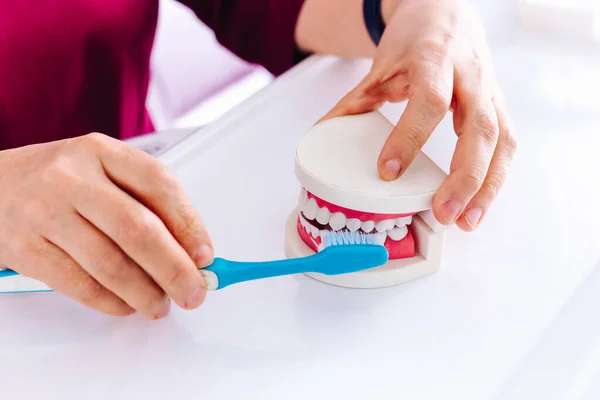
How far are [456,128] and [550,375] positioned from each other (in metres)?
0.28

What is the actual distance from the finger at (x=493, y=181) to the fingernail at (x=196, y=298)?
25 centimetres

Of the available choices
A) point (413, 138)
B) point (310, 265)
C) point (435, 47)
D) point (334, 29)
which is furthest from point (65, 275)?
point (334, 29)

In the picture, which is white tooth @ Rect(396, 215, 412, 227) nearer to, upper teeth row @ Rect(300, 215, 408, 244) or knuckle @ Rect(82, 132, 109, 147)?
upper teeth row @ Rect(300, 215, 408, 244)

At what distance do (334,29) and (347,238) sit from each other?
419 millimetres

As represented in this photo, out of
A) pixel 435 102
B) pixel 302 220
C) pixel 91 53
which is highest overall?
pixel 435 102

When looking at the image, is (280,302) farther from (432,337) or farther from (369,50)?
(369,50)

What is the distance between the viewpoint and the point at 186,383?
1.74ft

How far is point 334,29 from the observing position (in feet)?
3.06

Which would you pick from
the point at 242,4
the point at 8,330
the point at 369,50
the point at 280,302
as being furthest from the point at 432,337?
the point at 242,4

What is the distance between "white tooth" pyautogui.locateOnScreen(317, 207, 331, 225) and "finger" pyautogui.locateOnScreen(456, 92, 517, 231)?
123 mm

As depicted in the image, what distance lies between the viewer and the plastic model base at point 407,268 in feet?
2.02

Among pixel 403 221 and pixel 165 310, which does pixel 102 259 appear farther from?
pixel 403 221

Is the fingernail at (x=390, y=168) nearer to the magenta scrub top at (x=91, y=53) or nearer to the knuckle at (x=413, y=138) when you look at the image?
the knuckle at (x=413, y=138)

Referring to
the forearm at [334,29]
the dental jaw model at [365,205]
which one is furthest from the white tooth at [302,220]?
the forearm at [334,29]
